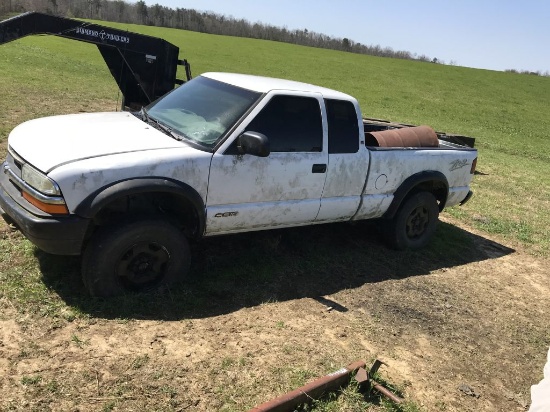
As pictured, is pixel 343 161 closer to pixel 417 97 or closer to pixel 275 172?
pixel 275 172

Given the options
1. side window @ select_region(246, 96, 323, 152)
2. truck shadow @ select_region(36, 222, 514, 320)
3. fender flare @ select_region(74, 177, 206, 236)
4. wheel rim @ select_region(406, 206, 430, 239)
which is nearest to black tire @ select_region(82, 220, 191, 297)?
truck shadow @ select_region(36, 222, 514, 320)

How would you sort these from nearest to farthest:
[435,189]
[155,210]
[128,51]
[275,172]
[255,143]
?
[255,143], [155,210], [275,172], [435,189], [128,51]

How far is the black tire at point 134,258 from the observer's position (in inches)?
155

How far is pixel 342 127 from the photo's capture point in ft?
17.2

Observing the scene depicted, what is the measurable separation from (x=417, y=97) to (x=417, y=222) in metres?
30.9

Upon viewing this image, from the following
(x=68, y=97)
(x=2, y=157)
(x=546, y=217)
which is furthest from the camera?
(x=68, y=97)

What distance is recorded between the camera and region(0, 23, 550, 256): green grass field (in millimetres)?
9625

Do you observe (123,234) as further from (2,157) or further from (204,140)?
(2,157)

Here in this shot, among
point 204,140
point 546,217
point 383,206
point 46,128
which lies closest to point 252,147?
point 204,140

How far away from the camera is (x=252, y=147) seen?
424 cm

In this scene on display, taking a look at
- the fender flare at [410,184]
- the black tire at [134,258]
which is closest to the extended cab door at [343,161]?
the fender flare at [410,184]

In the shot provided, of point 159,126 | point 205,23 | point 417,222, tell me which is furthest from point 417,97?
point 205,23

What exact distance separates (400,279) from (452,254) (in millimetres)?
1386

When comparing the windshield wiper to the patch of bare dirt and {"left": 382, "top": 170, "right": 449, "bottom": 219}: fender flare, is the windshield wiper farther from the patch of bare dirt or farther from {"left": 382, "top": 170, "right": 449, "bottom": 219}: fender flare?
{"left": 382, "top": 170, "right": 449, "bottom": 219}: fender flare
